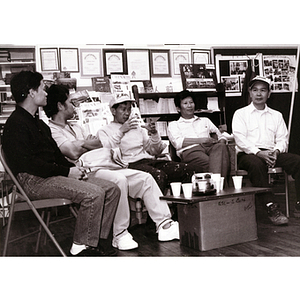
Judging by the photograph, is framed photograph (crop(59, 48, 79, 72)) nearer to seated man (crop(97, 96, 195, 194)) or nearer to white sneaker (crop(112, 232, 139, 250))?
seated man (crop(97, 96, 195, 194))

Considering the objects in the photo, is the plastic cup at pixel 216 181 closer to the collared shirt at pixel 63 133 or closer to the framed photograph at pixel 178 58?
the collared shirt at pixel 63 133

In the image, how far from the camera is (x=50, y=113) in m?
3.32

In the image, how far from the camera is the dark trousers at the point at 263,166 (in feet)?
12.2

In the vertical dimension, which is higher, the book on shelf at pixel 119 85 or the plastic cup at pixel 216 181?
the book on shelf at pixel 119 85

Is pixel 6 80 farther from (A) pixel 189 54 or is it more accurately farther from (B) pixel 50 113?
(A) pixel 189 54

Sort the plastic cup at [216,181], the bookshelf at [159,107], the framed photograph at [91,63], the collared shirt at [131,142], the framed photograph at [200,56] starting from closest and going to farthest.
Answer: the plastic cup at [216,181] < the collared shirt at [131,142] < the framed photograph at [91,63] < the bookshelf at [159,107] < the framed photograph at [200,56]

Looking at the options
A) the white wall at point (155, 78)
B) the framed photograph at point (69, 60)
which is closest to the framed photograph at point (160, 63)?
the white wall at point (155, 78)

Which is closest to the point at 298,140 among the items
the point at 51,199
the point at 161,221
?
the point at 161,221

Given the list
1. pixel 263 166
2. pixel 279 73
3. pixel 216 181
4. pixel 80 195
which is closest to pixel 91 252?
pixel 80 195

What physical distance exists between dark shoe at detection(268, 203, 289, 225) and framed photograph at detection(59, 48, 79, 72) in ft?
8.18

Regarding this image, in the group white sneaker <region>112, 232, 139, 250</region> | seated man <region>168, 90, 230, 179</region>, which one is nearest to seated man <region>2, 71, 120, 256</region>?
white sneaker <region>112, 232, 139, 250</region>

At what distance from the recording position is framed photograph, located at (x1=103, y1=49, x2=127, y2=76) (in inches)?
179

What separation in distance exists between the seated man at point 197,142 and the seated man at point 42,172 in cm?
133

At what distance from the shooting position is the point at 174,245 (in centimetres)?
305
